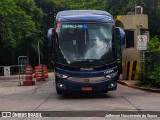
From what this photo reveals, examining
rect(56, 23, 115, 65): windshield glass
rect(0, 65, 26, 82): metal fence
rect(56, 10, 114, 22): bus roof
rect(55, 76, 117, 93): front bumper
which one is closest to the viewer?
rect(55, 76, 117, 93): front bumper

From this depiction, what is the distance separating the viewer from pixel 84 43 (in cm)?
1622

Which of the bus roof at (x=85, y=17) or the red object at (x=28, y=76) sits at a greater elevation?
the bus roof at (x=85, y=17)

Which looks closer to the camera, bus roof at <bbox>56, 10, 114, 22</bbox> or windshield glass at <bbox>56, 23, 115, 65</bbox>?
windshield glass at <bbox>56, 23, 115, 65</bbox>

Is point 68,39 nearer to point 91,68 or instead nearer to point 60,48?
point 60,48

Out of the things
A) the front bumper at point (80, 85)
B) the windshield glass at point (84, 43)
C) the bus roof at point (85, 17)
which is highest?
the bus roof at point (85, 17)

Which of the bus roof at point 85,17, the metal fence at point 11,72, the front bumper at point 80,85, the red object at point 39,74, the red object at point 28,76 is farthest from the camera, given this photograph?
the metal fence at point 11,72

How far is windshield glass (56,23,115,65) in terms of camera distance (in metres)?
16.0

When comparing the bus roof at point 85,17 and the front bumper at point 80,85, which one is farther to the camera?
the bus roof at point 85,17

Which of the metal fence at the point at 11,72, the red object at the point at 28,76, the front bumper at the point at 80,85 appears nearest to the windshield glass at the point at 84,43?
the front bumper at the point at 80,85

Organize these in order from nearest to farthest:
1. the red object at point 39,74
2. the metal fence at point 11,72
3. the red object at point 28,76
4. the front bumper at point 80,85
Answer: the front bumper at point 80,85
the red object at point 28,76
the red object at point 39,74
the metal fence at point 11,72

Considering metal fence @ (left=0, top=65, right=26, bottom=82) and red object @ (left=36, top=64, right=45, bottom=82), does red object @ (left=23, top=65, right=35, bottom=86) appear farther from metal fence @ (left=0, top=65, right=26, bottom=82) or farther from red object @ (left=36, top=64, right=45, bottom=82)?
metal fence @ (left=0, top=65, right=26, bottom=82)

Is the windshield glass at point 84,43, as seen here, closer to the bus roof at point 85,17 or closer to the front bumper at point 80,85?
the bus roof at point 85,17

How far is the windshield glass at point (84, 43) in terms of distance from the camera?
16.0m

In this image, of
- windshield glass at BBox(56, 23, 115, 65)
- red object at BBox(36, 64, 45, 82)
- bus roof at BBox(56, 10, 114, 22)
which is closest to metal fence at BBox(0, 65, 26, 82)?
red object at BBox(36, 64, 45, 82)
